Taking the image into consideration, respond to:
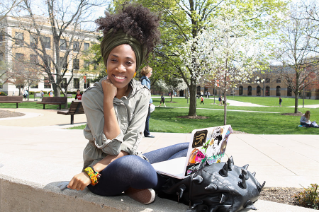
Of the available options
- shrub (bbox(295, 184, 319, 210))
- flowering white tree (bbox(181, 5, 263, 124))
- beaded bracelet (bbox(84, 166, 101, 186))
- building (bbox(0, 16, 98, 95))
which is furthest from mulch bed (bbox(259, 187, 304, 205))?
building (bbox(0, 16, 98, 95))

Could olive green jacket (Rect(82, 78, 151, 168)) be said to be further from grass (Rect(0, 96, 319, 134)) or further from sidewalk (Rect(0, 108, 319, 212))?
grass (Rect(0, 96, 319, 134))

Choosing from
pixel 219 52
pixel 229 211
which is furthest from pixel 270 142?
pixel 229 211

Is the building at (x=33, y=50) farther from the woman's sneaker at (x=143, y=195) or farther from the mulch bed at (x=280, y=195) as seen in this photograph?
the mulch bed at (x=280, y=195)

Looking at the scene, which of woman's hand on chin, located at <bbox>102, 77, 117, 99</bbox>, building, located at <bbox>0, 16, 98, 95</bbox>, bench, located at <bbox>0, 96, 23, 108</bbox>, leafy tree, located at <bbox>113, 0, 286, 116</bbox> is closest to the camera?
woman's hand on chin, located at <bbox>102, 77, 117, 99</bbox>

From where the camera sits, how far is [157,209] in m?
1.77

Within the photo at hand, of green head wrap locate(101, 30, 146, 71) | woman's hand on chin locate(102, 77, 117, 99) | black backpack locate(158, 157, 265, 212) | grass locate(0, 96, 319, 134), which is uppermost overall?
green head wrap locate(101, 30, 146, 71)

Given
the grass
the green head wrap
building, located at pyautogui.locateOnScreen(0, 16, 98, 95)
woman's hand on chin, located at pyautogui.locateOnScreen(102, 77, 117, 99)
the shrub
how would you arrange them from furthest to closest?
1. building, located at pyautogui.locateOnScreen(0, 16, 98, 95)
2. the grass
3. the shrub
4. the green head wrap
5. woman's hand on chin, located at pyautogui.locateOnScreen(102, 77, 117, 99)

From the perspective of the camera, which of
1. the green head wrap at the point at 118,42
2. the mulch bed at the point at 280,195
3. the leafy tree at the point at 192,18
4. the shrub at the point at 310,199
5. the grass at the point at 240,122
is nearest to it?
the green head wrap at the point at 118,42

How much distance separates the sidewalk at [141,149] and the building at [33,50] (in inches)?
458

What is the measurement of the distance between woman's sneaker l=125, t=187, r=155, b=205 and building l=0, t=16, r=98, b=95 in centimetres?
1585

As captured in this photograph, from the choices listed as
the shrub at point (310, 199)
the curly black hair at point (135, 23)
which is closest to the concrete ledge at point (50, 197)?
the shrub at point (310, 199)

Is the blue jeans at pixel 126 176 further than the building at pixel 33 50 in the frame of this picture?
No

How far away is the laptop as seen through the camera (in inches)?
69.4

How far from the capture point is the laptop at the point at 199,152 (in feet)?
5.78
